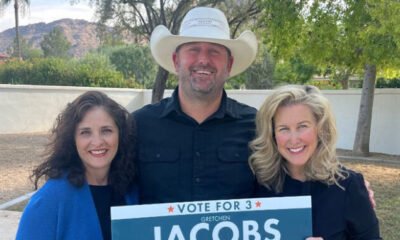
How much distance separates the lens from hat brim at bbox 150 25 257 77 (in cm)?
303

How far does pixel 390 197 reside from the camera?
7.80 m

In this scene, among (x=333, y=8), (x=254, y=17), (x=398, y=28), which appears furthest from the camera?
(x=254, y=17)

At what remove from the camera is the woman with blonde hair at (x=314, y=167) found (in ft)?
8.13

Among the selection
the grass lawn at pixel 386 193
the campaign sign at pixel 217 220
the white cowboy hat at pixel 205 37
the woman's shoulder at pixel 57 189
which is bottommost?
the grass lawn at pixel 386 193

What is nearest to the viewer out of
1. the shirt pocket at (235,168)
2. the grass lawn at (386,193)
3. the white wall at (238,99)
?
the shirt pocket at (235,168)

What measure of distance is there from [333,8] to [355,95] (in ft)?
13.6

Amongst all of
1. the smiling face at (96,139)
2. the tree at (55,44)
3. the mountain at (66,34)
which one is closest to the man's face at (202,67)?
the smiling face at (96,139)

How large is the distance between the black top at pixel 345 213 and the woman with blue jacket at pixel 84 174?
39.1 inches

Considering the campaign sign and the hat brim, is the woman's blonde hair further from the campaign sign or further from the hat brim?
the hat brim

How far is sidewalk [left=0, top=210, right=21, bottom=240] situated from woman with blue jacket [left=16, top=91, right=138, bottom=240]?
353 centimetres

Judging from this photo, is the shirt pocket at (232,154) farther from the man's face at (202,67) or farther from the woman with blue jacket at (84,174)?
the woman with blue jacket at (84,174)

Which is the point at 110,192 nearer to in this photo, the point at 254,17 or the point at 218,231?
the point at 218,231

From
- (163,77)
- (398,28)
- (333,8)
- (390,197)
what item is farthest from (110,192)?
(163,77)

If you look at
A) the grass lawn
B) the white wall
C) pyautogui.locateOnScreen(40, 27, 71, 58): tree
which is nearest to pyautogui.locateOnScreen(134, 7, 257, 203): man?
the grass lawn
